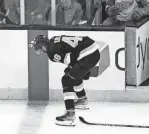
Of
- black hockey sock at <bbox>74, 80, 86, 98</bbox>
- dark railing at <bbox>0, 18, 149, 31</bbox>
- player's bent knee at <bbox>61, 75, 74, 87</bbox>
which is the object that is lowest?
black hockey sock at <bbox>74, 80, 86, 98</bbox>

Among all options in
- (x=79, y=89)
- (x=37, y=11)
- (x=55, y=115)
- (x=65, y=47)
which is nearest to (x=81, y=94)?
(x=79, y=89)

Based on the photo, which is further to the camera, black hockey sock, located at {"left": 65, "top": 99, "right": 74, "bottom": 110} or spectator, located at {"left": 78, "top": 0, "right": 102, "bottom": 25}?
spectator, located at {"left": 78, "top": 0, "right": 102, "bottom": 25}

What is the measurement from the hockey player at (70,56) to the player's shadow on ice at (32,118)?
237 mm

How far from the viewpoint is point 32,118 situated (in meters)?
5.98

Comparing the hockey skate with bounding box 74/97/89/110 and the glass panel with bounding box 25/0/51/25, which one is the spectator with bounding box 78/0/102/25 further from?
the hockey skate with bounding box 74/97/89/110

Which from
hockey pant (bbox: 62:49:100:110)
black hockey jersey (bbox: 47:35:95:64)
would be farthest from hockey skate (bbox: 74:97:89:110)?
black hockey jersey (bbox: 47:35:95:64)

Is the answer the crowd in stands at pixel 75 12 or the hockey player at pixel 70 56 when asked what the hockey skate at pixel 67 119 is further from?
the crowd in stands at pixel 75 12

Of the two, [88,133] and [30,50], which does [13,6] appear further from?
[88,133]

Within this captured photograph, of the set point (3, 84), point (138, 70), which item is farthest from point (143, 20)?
point (3, 84)

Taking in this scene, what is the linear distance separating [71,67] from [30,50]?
115 centimetres

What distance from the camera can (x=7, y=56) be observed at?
6723 mm

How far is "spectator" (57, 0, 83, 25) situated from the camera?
6.82 metres

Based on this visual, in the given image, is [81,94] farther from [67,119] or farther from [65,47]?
[65,47]

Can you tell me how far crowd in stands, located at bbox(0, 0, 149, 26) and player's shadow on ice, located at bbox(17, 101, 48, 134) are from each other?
0.99 meters
